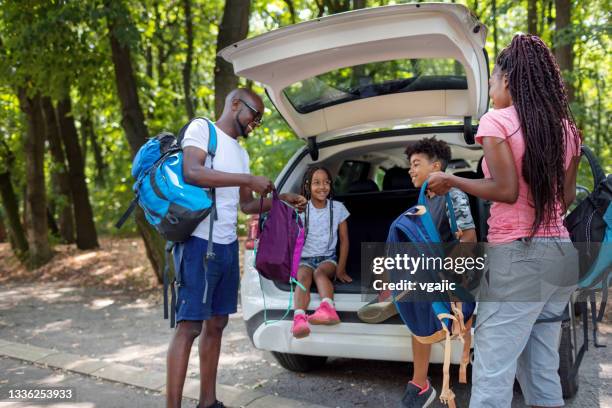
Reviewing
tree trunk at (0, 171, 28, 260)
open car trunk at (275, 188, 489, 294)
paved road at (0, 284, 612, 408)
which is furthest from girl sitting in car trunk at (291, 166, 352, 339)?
tree trunk at (0, 171, 28, 260)

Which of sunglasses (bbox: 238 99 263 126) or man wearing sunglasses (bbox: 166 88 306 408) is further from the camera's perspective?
sunglasses (bbox: 238 99 263 126)

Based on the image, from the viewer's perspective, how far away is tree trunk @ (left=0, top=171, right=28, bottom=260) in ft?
41.8

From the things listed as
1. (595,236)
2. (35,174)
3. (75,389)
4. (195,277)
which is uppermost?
(35,174)

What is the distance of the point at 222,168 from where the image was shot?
3.30 m

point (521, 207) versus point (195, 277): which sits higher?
point (521, 207)

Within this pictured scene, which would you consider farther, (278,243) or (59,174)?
(59,174)

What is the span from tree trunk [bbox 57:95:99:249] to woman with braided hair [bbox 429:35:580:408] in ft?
39.7

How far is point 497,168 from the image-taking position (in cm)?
235

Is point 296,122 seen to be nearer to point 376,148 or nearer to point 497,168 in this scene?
point 376,148

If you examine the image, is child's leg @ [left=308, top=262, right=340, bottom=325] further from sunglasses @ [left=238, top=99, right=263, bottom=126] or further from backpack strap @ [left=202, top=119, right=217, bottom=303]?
sunglasses @ [left=238, top=99, right=263, bottom=126]

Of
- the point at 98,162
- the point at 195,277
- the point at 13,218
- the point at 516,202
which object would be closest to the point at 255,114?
the point at 195,277

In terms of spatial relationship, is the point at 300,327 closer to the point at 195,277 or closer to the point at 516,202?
the point at 195,277

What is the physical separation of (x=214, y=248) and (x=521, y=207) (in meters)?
1.64

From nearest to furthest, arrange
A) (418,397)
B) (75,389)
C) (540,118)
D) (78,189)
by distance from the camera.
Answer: (540,118) < (418,397) < (75,389) < (78,189)
